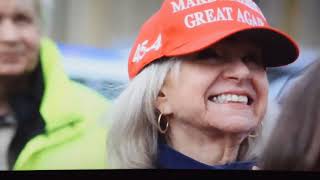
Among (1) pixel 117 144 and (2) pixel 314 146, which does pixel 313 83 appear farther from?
(1) pixel 117 144

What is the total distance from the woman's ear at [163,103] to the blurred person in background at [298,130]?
0.37 metres

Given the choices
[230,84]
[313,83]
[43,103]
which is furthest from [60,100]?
[313,83]

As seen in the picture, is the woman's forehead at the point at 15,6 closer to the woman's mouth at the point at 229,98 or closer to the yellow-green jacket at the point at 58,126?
the yellow-green jacket at the point at 58,126

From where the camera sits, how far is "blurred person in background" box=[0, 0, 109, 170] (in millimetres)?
2107

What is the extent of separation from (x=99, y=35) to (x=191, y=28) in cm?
31

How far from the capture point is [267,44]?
87.4 inches

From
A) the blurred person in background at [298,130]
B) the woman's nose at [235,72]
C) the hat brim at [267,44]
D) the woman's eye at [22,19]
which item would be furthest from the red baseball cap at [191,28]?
the woman's eye at [22,19]

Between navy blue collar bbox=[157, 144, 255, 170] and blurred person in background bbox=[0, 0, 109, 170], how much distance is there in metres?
0.20

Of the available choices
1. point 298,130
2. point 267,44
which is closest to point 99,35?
point 267,44

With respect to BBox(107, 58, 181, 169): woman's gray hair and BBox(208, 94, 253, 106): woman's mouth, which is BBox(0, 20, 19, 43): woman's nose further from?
BBox(208, 94, 253, 106): woman's mouth

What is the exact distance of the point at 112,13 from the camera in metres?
2.20

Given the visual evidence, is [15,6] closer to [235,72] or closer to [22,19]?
[22,19]

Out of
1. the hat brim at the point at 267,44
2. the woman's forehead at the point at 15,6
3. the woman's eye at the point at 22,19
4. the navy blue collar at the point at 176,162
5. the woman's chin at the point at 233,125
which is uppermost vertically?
the woman's forehead at the point at 15,6

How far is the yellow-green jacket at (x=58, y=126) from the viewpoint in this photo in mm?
2133
